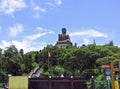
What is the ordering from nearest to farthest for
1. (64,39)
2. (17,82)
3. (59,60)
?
(17,82)
(59,60)
(64,39)

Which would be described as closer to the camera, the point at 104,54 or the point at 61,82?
the point at 61,82

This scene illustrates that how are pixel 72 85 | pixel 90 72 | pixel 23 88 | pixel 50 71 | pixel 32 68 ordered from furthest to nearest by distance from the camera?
1. pixel 32 68
2. pixel 50 71
3. pixel 90 72
4. pixel 72 85
5. pixel 23 88

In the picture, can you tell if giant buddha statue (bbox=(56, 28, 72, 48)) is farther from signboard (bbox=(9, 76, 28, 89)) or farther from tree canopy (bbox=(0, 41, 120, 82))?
signboard (bbox=(9, 76, 28, 89))

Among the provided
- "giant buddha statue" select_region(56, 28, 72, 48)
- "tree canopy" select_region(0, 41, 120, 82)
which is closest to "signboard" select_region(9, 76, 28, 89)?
"tree canopy" select_region(0, 41, 120, 82)

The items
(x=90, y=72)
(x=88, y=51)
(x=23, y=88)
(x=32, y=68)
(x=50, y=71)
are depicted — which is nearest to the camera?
(x=23, y=88)

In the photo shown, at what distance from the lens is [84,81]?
137 ft

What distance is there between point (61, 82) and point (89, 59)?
98.4ft

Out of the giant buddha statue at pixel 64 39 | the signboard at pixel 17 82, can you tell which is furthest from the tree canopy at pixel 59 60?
the giant buddha statue at pixel 64 39

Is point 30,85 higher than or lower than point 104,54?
lower

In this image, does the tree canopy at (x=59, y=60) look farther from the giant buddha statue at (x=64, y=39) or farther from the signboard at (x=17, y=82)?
the giant buddha statue at (x=64, y=39)

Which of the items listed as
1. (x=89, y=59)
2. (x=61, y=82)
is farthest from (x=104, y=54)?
(x=61, y=82)

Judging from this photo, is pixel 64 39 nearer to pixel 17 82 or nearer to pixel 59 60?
pixel 59 60

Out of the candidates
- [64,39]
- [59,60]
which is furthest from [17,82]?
[64,39]

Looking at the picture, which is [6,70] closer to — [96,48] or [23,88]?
[96,48]
